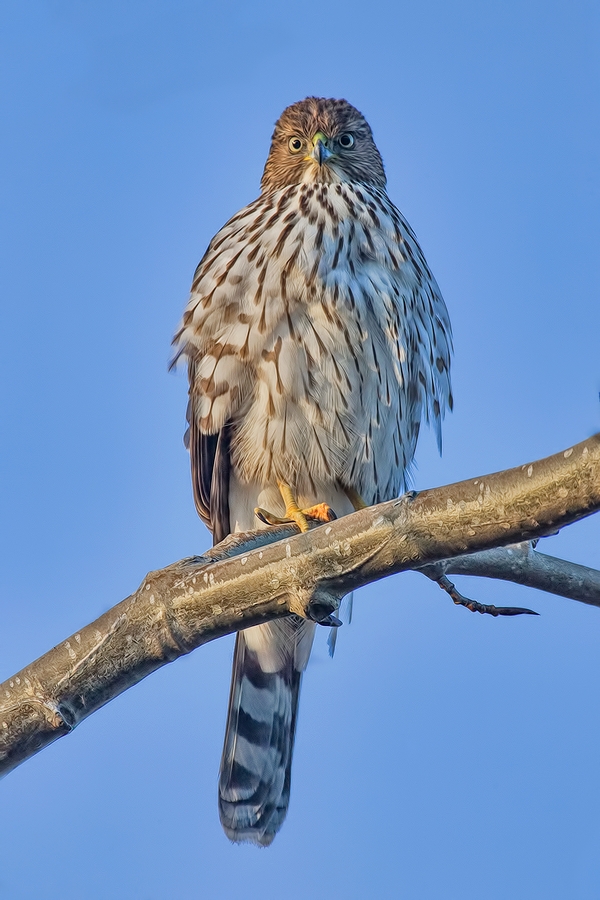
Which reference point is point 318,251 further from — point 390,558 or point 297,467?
point 390,558

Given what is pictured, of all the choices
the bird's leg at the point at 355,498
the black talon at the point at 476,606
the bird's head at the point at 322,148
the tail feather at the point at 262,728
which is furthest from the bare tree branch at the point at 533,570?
the bird's head at the point at 322,148

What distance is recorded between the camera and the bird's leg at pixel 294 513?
3676 millimetres

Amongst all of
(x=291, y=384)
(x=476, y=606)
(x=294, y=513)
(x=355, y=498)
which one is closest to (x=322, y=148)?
(x=291, y=384)

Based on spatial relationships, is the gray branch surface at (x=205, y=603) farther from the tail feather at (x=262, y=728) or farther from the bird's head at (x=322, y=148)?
the bird's head at (x=322, y=148)

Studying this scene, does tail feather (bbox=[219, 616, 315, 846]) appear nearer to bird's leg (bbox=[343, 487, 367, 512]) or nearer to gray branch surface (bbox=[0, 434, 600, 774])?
bird's leg (bbox=[343, 487, 367, 512])

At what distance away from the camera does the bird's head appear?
4.60 metres

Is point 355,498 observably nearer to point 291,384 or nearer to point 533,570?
point 291,384

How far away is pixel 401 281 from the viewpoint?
414cm

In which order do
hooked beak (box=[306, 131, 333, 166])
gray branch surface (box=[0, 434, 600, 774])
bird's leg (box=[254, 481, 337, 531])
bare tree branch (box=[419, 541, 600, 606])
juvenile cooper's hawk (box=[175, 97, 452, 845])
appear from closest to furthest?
gray branch surface (box=[0, 434, 600, 774]) → bare tree branch (box=[419, 541, 600, 606]) → bird's leg (box=[254, 481, 337, 531]) → juvenile cooper's hawk (box=[175, 97, 452, 845]) → hooked beak (box=[306, 131, 333, 166])

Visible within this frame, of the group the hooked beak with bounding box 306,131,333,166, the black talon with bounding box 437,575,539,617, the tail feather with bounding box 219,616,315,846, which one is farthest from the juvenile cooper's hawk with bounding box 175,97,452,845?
the black talon with bounding box 437,575,539,617

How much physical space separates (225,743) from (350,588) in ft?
5.76

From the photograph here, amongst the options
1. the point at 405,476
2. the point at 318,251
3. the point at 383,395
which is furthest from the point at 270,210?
the point at 405,476

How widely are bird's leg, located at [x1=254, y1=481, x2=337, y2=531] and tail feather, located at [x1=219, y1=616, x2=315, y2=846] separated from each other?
0.47 m

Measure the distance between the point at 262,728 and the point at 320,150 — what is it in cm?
254
